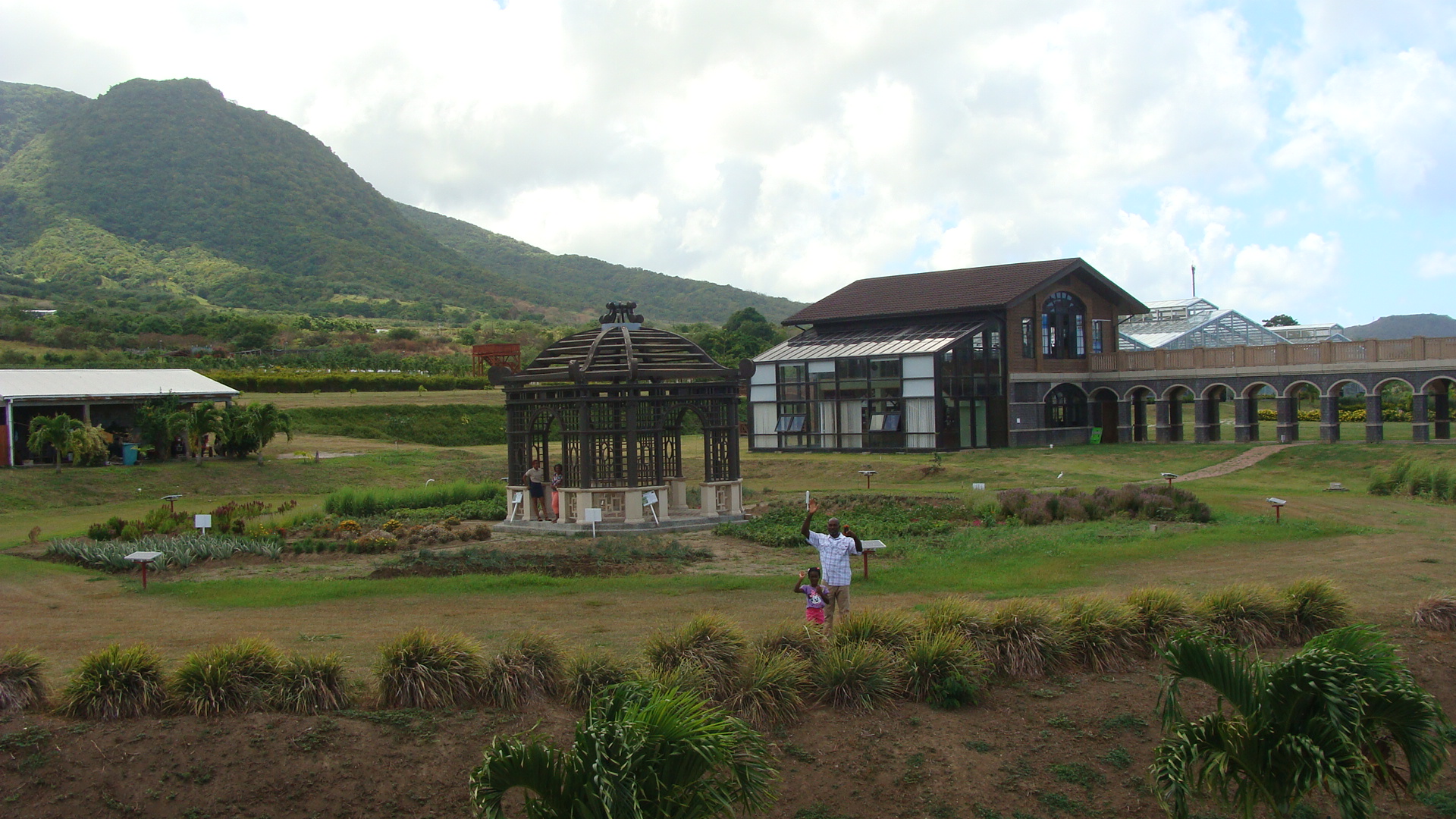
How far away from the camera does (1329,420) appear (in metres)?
40.1

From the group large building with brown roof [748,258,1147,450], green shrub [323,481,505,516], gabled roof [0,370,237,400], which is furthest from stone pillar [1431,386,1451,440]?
gabled roof [0,370,237,400]

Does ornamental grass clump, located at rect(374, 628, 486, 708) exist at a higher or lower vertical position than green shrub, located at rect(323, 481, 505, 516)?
lower

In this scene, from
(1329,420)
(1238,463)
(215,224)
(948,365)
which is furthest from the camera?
(215,224)

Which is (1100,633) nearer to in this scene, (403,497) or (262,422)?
(403,497)

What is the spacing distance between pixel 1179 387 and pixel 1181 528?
89.9ft

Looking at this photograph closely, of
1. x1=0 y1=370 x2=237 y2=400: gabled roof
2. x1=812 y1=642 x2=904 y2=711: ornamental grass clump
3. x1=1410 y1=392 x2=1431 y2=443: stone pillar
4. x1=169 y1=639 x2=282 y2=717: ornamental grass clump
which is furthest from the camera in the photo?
x1=1410 y1=392 x2=1431 y2=443: stone pillar

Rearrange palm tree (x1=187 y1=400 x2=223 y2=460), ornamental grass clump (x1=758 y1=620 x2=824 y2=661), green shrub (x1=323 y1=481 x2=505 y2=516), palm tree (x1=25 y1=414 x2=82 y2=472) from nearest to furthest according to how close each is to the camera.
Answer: ornamental grass clump (x1=758 y1=620 x2=824 y2=661)
green shrub (x1=323 y1=481 x2=505 y2=516)
palm tree (x1=25 y1=414 x2=82 y2=472)
palm tree (x1=187 y1=400 x2=223 y2=460)

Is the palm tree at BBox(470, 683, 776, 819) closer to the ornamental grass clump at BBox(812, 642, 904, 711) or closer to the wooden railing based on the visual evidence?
the ornamental grass clump at BBox(812, 642, 904, 711)

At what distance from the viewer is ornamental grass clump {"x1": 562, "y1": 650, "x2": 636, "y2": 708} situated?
9.70m

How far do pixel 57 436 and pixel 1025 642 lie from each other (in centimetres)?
3075

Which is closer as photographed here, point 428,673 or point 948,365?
point 428,673

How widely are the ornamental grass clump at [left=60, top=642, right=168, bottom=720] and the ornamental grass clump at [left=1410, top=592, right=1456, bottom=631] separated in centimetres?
1350

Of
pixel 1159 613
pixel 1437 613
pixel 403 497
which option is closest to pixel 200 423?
pixel 403 497

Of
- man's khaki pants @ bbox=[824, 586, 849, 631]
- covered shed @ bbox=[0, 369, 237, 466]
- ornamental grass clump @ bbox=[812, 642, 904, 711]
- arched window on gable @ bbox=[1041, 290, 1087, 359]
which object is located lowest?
ornamental grass clump @ bbox=[812, 642, 904, 711]
